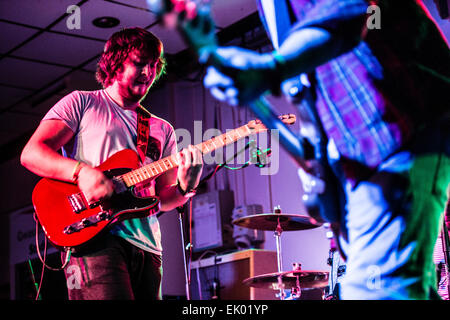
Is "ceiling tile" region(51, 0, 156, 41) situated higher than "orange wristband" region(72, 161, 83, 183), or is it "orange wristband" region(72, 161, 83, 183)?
"ceiling tile" region(51, 0, 156, 41)

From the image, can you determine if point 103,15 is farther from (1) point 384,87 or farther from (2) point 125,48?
(1) point 384,87

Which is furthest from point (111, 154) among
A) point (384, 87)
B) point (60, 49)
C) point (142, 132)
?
point (60, 49)

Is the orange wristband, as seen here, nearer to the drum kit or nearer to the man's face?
the man's face

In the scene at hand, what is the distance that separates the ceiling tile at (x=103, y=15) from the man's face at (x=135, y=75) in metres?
3.59

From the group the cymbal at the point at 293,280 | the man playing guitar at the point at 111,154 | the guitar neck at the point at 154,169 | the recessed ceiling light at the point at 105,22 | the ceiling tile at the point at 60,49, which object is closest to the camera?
the man playing guitar at the point at 111,154

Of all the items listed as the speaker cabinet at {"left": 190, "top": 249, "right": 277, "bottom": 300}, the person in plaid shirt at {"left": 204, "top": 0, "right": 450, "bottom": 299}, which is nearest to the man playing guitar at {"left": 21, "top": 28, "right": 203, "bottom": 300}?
the person in plaid shirt at {"left": 204, "top": 0, "right": 450, "bottom": 299}

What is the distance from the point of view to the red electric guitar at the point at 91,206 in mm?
2693

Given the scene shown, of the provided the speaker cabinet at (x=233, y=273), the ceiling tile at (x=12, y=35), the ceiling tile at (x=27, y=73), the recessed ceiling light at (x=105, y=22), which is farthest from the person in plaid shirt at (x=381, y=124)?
the ceiling tile at (x=27, y=73)

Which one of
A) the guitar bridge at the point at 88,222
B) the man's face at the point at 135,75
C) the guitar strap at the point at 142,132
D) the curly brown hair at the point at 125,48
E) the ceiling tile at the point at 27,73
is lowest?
the guitar bridge at the point at 88,222

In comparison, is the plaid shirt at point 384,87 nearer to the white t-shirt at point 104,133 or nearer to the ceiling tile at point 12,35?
the white t-shirt at point 104,133

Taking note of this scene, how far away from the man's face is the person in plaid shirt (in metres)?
1.59

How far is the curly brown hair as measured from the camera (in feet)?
9.71

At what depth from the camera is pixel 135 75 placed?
294cm

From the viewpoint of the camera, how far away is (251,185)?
282 inches
